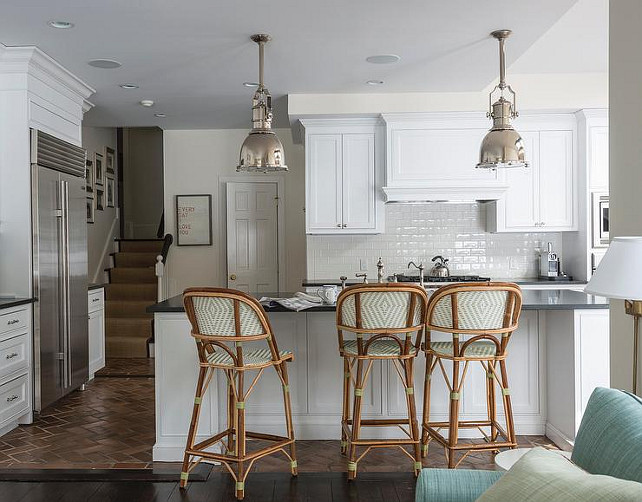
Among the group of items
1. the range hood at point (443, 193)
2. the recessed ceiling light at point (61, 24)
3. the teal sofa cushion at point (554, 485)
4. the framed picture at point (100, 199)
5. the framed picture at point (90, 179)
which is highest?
the recessed ceiling light at point (61, 24)

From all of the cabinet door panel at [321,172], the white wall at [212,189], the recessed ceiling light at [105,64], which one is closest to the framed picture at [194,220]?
the white wall at [212,189]

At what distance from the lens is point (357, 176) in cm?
613

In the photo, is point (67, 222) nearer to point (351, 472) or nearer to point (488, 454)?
point (351, 472)

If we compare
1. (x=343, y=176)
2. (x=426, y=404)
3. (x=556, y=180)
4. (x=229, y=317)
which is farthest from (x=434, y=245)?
(x=229, y=317)

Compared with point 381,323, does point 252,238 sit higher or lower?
higher

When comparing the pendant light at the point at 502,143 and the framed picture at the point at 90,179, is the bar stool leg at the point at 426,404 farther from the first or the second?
the framed picture at the point at 90,179

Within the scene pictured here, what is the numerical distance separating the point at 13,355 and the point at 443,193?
13.1 ft

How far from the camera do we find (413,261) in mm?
6535

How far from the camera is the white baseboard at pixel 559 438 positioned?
12.4ft

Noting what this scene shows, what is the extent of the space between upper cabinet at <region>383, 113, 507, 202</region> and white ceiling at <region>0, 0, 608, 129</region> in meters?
0.33

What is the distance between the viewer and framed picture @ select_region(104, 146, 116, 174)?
8.49 meters

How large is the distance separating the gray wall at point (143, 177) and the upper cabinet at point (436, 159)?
5368mm

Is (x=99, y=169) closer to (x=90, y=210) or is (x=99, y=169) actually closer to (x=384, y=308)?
(x=90, y=210)

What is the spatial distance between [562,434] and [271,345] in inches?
79.8
